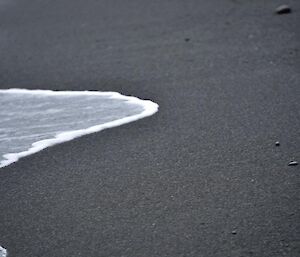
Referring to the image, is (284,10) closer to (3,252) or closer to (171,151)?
(171,151)

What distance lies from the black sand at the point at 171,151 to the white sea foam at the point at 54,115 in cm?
14

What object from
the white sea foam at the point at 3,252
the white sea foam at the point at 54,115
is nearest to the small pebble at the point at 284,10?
the white sea foam at the point at 54,115

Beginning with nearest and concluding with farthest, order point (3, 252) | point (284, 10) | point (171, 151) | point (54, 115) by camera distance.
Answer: point (3, 252) < point (171, 151) < point (54, 115) < point (284, 10)

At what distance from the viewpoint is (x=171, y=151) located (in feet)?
12.6

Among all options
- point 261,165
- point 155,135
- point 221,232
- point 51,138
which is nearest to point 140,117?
point 155,135

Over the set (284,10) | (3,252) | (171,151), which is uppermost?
(284,10)

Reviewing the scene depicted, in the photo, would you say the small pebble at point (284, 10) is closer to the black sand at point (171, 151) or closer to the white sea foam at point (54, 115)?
the black sand at point (171, 151)

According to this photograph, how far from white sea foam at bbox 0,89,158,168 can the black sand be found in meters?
0.14

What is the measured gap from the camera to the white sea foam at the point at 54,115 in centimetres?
425

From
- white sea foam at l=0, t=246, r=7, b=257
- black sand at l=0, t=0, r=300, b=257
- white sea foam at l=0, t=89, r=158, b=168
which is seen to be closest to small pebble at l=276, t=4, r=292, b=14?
black sand at l=0, t=0, r=300, b=257

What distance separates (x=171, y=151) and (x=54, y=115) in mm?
1472

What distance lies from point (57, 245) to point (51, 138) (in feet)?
5.02

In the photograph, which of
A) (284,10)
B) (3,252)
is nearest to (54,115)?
(3,252)

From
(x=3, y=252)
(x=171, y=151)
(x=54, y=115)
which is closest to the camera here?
(x=3, y=252)
